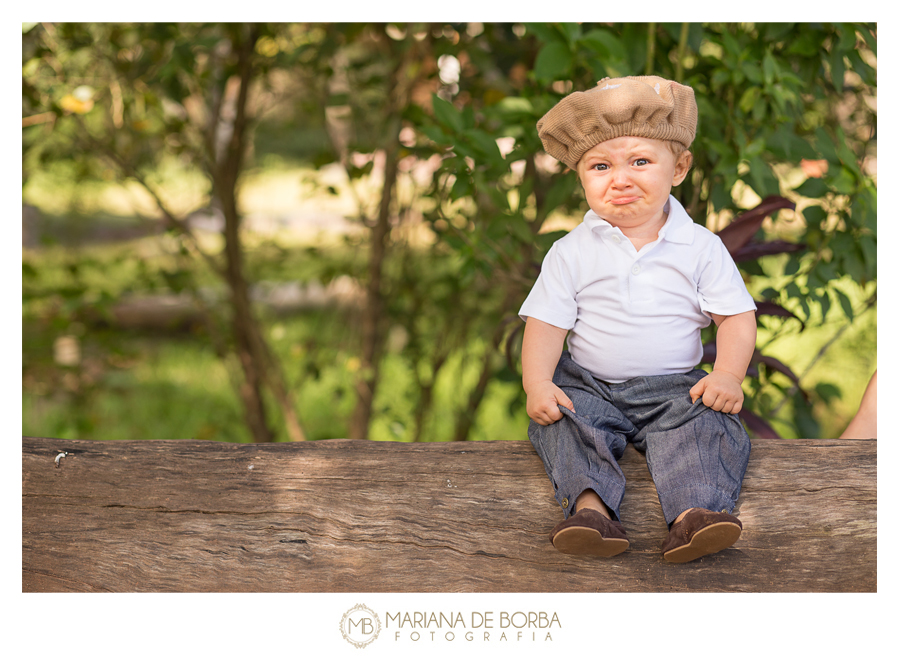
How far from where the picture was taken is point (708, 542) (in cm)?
122

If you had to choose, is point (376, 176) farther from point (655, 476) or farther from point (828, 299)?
point (655, 476)

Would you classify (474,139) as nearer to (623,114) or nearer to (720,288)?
(623,114)

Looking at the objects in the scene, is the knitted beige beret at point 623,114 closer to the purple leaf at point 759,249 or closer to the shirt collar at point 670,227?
the shirt collar at point 670,227

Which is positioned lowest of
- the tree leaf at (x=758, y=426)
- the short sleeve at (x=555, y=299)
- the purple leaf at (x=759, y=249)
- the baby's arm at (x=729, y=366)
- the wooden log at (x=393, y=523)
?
the wooden log at (x=393, y=523)

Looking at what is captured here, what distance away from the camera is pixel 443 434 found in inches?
133

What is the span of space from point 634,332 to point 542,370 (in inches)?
8.1

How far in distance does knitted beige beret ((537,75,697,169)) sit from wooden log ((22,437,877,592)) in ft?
2.11

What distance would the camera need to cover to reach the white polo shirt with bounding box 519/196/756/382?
55.2 inches

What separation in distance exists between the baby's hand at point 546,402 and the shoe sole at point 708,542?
1.04ft

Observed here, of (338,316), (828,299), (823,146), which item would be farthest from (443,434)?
(823,146)

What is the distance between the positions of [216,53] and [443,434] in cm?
196

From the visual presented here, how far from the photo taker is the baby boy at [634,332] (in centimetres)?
129
